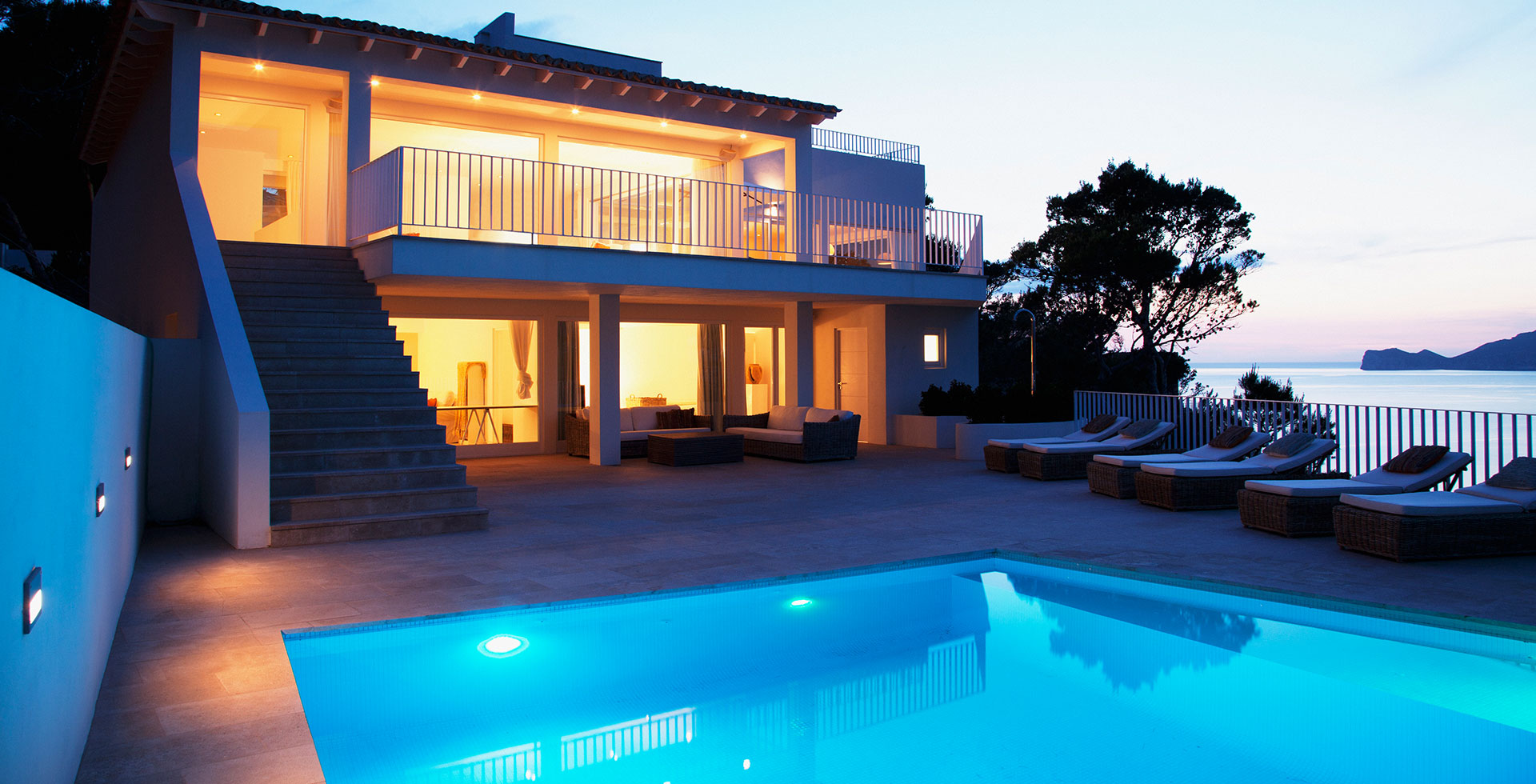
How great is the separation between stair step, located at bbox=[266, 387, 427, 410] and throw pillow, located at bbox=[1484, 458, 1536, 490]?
9.03 m

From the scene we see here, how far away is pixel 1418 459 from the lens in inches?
305

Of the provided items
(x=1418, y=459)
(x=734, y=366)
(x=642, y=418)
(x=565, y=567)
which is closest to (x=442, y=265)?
(x=642, y=418)

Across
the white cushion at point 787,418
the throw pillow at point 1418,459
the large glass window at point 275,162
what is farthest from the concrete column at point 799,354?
the throw pillow at point 1418,459

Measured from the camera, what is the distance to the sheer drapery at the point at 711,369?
16406mm

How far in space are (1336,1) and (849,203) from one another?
7772 mm

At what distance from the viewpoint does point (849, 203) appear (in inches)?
572

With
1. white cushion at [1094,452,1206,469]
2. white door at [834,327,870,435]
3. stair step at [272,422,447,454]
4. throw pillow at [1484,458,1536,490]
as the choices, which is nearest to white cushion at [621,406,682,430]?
white door at [834,327,870,435]

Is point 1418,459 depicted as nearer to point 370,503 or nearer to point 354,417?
point 370,503

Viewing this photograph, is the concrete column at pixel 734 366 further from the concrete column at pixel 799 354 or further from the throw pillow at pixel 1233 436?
the throw pillow at pixel 1233 436

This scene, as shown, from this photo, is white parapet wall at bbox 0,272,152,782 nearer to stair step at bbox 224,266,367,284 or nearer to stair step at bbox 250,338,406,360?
stair step at bbox 250,338,406,360

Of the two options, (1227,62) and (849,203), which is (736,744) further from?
(1227,62)

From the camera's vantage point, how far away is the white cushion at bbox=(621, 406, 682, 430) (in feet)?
47.8

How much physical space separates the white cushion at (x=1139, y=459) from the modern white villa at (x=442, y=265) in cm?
533

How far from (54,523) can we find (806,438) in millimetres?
10831
